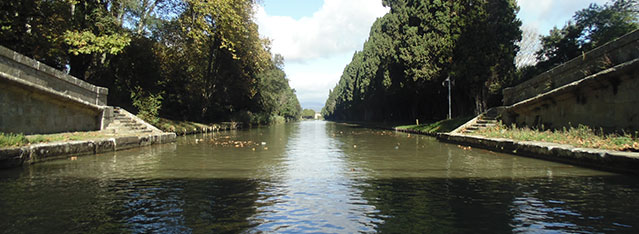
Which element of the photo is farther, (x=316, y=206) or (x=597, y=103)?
(x=597, y=103)

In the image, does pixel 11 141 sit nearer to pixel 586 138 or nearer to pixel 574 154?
pixel 574 154

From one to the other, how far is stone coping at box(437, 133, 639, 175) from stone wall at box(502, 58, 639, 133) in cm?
205

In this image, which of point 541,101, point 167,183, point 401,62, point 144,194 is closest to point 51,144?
point 167,183

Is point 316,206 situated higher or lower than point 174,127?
lower

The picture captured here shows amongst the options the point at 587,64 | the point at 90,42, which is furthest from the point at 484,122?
the point at 90,42

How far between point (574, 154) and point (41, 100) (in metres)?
16.4

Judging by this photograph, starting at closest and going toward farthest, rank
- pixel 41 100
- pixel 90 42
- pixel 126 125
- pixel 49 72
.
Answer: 1. pixel 41 100
2. pixel 49 72
3. pixel 126 125
4. pixel 90 42

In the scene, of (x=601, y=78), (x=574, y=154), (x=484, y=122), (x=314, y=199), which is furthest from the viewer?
(x=484, y=122)

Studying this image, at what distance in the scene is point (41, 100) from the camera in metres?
12.9

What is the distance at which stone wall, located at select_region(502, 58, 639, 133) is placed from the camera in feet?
33.4

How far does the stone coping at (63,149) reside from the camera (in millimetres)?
8195

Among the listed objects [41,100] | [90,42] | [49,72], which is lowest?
[41,100]

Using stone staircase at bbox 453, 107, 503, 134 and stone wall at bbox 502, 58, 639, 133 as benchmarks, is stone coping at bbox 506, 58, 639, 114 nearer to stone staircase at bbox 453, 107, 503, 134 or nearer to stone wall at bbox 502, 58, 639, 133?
stone wall at bbox 502, 58, 639, 133

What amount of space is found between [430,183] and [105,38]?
1745 centimetres
